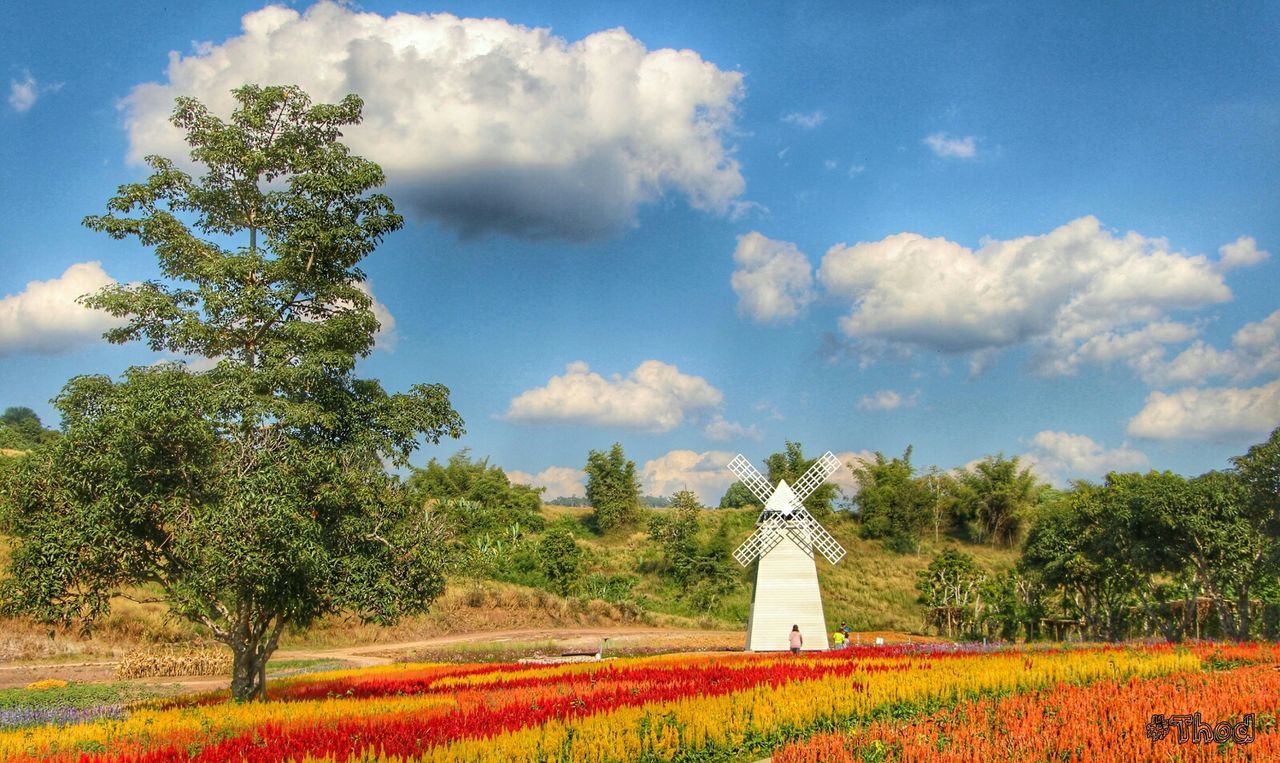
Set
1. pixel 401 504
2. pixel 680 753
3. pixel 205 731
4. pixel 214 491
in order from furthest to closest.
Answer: pixel 401 504
pixel 214 491
pixel 205 731
pixel 680 753

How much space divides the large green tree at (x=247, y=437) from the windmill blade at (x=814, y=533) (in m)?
16.7

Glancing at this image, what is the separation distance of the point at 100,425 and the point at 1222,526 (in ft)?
89.5

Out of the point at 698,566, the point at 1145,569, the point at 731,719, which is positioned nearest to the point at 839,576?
the point at 698,566

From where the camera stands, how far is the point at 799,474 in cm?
6269

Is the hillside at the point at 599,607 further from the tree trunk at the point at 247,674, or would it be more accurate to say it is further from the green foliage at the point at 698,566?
the tree trunk at the point at 247,674

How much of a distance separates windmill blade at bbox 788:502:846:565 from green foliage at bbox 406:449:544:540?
28.4m

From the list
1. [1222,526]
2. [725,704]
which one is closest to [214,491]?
[725,704]

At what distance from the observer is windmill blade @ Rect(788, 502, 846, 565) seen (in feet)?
96.0

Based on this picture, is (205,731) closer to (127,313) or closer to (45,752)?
(45,752)

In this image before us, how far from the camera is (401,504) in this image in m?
14.7

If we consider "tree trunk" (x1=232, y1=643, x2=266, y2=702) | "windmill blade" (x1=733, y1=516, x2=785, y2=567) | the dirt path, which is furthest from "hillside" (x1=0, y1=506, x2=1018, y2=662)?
"tree trunk" (x1=232, y1=643, x2=266, y2=702)

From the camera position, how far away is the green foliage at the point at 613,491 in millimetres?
71375

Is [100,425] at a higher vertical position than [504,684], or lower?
higher

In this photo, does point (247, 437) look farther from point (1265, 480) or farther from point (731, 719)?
point (1265, 480)
